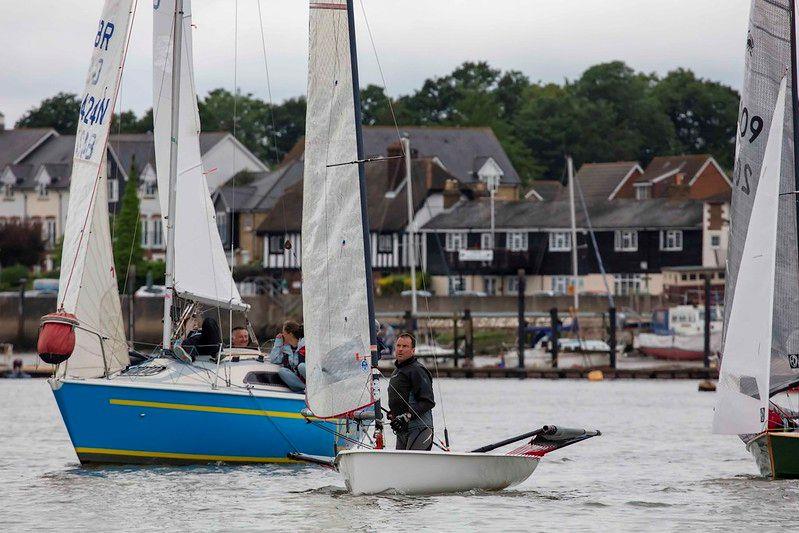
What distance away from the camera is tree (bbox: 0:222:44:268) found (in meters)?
118

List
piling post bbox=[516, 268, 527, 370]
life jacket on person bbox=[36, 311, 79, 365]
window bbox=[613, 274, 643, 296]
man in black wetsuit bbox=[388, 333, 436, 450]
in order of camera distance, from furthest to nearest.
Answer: window bbox=[613, 274, 643, 296] < piling post bbox=[516, 268, 527, 370] < life jacket on person bbox=[36, 311, 79, 365] < man in black wetsuit bbox=[388, 333, 436, 450]

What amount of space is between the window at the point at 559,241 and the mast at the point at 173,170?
271 ft

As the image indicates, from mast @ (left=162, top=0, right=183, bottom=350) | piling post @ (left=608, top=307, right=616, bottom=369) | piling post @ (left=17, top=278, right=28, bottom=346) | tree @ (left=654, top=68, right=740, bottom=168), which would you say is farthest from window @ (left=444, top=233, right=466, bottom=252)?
mast @ (left=162, top=0, right=183, bottom=350)

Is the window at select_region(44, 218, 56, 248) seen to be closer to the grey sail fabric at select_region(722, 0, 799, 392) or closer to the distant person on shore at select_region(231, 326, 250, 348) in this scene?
the distant person on shore at select_region(231, 326, 250, 348)

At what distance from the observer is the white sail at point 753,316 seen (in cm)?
2548

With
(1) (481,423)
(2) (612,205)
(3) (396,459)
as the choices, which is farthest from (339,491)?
(2) (612,205)

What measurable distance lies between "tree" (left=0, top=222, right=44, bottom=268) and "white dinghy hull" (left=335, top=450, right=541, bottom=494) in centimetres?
9770

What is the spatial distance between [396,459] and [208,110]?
481ft

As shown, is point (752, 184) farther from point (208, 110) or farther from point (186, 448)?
point (208, 110)

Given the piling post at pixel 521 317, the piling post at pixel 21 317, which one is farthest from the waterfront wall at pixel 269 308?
the piling post at pixel 521 317

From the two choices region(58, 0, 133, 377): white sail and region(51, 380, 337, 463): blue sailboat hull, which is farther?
region(58, 0, 133, 377): white sail

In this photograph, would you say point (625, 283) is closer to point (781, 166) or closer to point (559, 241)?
point (559, 241)

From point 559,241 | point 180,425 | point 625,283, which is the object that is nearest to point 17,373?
point 559,241

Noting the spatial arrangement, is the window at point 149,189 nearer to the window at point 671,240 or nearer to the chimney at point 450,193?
the chimney at point 450,193
